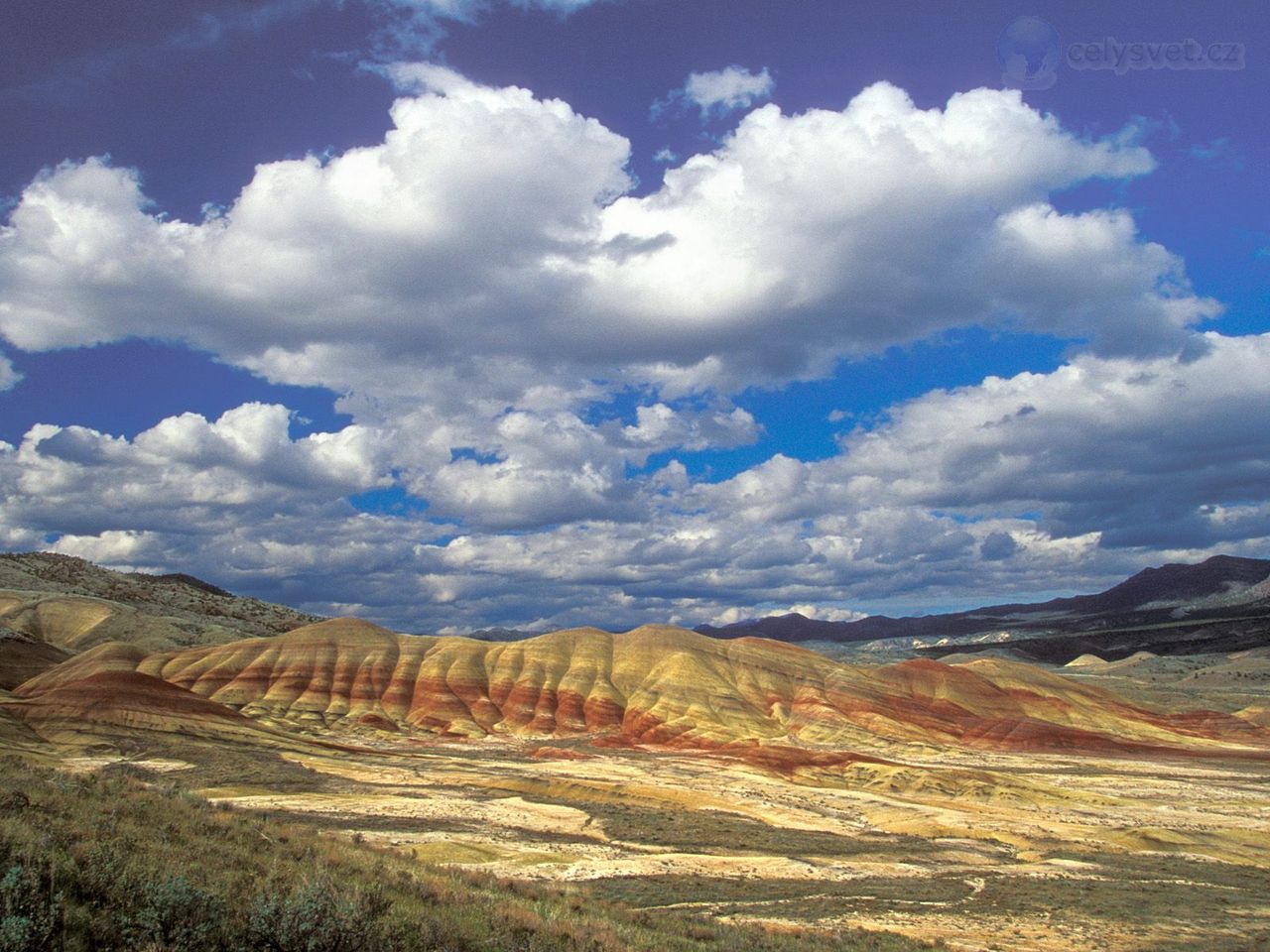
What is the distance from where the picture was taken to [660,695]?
10219cm

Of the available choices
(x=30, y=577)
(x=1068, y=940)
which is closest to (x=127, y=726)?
(x=1068, y=940)

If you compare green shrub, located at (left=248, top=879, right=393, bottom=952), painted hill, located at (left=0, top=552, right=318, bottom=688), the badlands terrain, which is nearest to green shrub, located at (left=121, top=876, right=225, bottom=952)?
green shrub, located at (left=248, top=879, right=393, bottom=952)

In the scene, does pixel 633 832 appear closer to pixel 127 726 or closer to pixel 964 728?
pixel 127 726

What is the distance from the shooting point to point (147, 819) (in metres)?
17.2

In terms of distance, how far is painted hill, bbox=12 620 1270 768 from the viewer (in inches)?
3654

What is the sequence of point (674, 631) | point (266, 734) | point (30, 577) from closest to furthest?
point (266, 734) < point (674, 631) < point (30, 577)

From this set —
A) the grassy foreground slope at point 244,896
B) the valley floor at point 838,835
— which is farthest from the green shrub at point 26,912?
the valley floor at point 838,835

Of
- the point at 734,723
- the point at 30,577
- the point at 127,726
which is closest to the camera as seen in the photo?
the point at 127,726

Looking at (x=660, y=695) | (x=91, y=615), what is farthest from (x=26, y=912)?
(x=91, y=615)

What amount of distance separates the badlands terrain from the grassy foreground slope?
105 cm

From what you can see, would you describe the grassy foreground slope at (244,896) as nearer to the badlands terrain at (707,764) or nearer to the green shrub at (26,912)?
the green shrub at (26,912)

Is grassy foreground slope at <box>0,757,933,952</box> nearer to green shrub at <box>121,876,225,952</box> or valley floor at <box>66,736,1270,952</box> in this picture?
green shrub at <box>121,876,225,952</box>

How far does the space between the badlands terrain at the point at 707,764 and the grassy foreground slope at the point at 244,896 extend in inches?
41.4

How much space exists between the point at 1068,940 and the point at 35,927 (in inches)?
887
